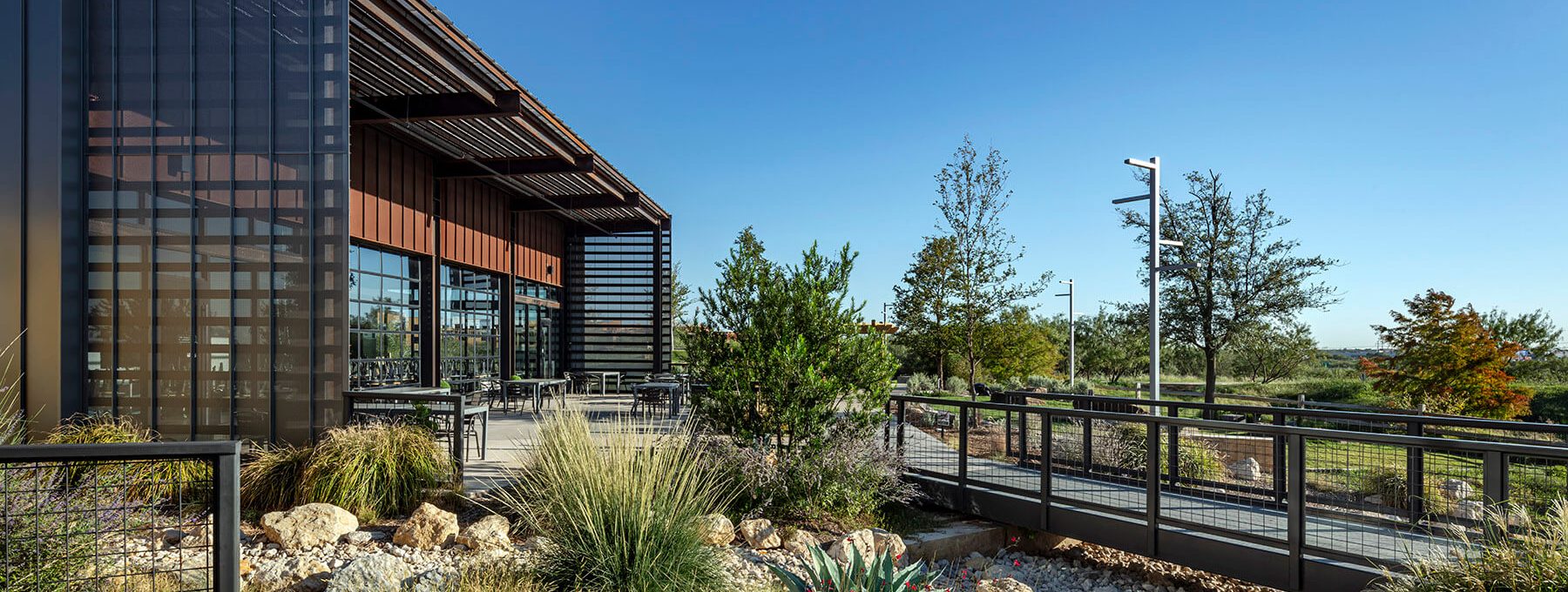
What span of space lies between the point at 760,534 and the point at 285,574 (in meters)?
2.84

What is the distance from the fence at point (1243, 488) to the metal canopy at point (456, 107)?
538 centimetres

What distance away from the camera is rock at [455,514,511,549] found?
4.65 meters

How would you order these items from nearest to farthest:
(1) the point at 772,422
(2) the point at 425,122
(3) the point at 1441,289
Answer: (1) the point at 772,422, (2) the point at 425,122, (3) the point at 1441,289

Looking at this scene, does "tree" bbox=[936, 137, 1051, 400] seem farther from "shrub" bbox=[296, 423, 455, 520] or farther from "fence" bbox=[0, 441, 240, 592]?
"fence" bbox=[0, 441, 240, 592]

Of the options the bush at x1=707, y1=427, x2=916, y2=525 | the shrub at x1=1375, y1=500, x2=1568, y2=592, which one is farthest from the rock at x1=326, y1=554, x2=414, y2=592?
the shrub at x1=1375, y1=500, x2=1568, y2=592

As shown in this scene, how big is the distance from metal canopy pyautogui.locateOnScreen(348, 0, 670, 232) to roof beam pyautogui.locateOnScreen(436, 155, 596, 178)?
1 centimetres

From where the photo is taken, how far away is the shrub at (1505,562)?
3168 mm

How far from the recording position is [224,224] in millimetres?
6199

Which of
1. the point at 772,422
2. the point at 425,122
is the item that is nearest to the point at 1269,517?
the point at 772,422

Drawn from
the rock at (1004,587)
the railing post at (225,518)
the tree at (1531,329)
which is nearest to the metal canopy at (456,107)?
the railing post at (225,518)

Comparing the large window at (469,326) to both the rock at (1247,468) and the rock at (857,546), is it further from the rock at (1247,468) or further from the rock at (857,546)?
the rock at (1247,468)

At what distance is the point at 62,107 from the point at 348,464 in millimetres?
4300

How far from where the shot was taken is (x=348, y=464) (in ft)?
17.0

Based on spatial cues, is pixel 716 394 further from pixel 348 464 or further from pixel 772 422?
pixel 348 464
